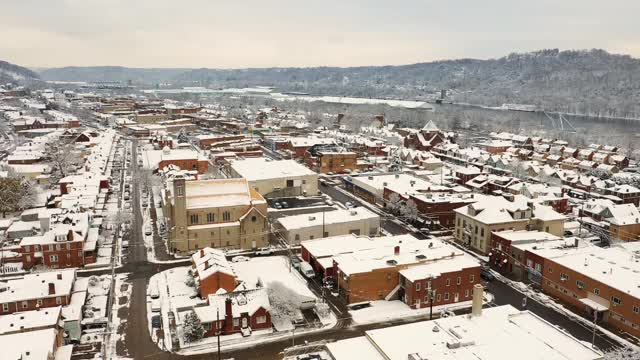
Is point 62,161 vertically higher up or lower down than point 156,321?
higher up

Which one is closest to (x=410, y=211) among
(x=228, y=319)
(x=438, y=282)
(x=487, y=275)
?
(x=487, y=275)

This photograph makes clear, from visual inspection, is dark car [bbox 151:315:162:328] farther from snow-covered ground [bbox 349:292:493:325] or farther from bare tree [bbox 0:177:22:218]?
bare tree [bbox 0:177:22:218]

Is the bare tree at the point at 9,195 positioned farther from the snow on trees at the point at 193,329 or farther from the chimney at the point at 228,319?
the chimney at the point at 228,319

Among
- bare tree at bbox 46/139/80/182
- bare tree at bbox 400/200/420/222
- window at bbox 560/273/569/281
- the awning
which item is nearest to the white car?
bare tree at bbox 400/200/420/222

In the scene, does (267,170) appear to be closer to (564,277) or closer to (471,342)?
(564,277)

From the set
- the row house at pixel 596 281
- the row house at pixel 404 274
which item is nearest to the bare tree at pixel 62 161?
the row house at pixel 404 274
